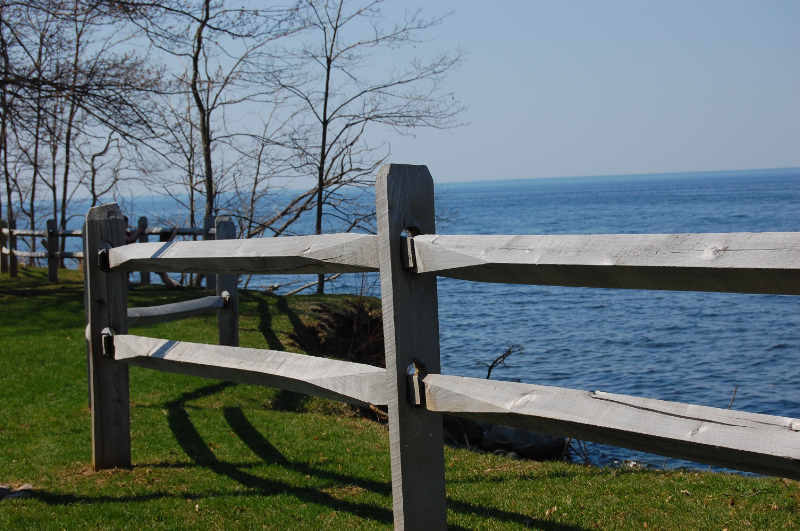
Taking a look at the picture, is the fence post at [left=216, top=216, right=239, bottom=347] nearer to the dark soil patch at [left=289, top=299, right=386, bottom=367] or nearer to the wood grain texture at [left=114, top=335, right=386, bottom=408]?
the dark soil patch at [left=289, top=299, right=386, bottom=367]

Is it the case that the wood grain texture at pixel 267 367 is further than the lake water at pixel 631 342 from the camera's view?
No

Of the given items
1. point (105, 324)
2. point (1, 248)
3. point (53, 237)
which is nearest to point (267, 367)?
point (105, 324)

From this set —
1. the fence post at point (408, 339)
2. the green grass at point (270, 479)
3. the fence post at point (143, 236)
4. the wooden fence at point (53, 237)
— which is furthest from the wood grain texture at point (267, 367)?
the fence post at point (143, 236)

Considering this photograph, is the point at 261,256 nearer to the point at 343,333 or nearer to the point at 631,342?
the point at 343,333

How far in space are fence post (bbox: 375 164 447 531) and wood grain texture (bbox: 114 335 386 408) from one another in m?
0.15

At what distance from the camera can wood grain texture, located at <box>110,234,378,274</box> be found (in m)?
2.84

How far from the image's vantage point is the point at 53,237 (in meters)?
16.2

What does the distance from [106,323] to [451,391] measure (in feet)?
10.0

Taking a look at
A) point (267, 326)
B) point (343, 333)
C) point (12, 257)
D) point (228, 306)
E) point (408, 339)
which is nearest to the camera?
point (408, 339)

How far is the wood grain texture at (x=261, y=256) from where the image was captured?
284cm

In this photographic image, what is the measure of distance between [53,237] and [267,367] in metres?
14.9

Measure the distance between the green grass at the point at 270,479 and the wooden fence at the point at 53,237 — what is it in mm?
6473

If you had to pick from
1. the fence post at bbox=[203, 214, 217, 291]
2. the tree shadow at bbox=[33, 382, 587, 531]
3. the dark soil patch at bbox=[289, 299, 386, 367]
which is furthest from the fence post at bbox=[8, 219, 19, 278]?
the tree shadow at bbox=[33, 382, 587, 531]

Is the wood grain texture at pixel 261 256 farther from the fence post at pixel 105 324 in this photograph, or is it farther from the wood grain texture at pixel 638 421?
the wood grain texture at pixel 638 421
